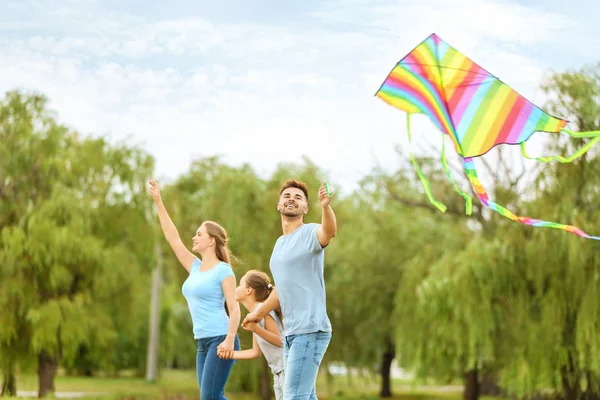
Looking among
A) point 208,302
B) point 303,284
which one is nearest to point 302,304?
point 303,284

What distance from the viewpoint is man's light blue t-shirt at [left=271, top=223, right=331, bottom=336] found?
4.17 metres

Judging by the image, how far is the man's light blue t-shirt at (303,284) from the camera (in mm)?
4168

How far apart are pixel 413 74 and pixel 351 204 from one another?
18.9 meters

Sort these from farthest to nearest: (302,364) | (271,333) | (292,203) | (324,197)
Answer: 1. (271,333)
2. (292,203)
3. (302,364)
4. (324,197)

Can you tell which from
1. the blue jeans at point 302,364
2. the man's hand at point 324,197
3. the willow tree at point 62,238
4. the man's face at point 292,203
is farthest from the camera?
the willow tree at point 62,238

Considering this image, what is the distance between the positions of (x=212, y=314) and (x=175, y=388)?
2191 centimetres

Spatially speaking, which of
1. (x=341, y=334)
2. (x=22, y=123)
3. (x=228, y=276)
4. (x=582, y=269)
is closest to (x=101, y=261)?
(x=22, y=123)

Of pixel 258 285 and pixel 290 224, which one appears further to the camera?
pixel 258 285

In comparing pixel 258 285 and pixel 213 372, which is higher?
pixel 258 285

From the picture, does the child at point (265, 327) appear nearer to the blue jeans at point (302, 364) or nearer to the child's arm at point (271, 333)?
the child's arm at point (271, 333)

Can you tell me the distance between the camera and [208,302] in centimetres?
519

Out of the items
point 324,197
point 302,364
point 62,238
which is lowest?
point 302,364

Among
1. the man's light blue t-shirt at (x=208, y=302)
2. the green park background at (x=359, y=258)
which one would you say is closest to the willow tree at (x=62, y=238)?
the green park background at (x=359, y=258)

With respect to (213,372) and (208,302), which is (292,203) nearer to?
(208,302)
